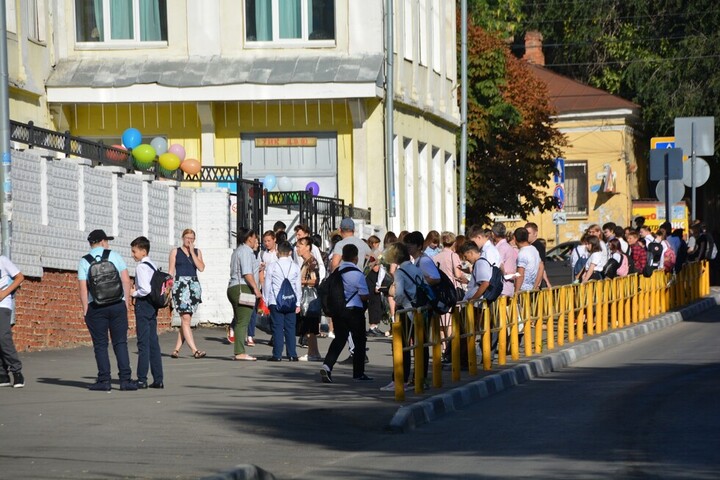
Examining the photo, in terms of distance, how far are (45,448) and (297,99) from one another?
23.3 m

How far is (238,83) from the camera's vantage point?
34.3 meters

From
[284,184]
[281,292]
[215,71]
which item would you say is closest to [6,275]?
[281,292]

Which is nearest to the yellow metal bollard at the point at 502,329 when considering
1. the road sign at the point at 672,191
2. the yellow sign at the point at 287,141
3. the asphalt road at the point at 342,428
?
the asphalt road at the point at 342,428

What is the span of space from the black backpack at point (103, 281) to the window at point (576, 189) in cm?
5154

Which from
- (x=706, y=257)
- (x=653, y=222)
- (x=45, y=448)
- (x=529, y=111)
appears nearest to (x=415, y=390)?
(x=45, y=448)

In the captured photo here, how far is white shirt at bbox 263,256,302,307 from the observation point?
20.4 m

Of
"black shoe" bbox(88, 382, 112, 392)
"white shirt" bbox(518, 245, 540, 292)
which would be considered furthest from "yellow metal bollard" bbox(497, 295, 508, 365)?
"black shoe" bbox(88, 382, 112, 392)

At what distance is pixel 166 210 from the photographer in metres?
27.7

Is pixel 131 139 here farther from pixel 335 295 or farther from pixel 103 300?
pixel 103 300

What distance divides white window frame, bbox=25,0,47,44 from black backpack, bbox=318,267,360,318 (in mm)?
16039

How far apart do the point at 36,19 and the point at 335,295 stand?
56.9 ft

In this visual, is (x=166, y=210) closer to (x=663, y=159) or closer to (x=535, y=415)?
(x=663, y=159)

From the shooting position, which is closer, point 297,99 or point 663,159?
point 663,159

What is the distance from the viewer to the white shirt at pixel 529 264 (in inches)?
857
